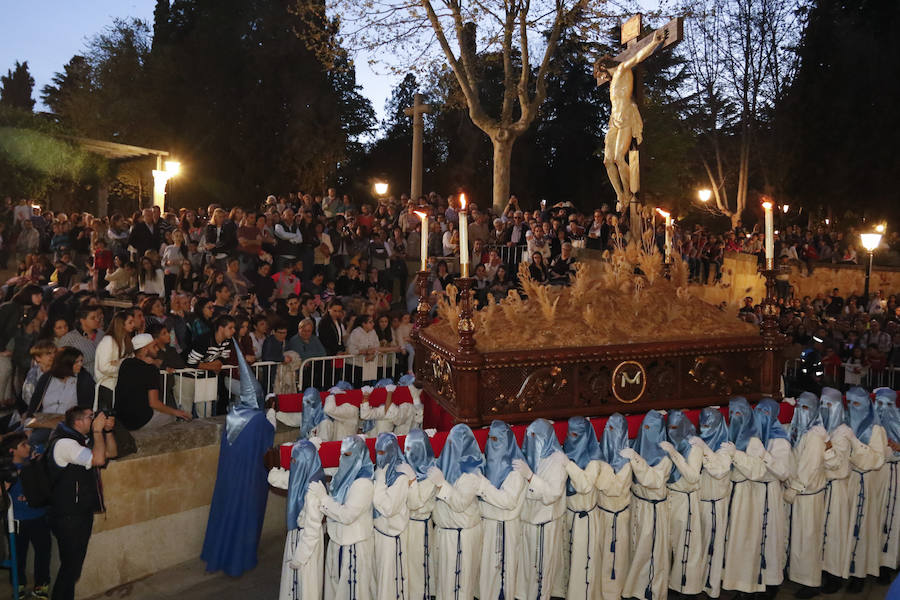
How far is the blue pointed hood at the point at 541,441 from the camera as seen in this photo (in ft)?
20.3

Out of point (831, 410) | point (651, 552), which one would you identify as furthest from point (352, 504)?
point (831, 410)

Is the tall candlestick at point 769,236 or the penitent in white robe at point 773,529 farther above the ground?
the tall candlestick at point 769,236

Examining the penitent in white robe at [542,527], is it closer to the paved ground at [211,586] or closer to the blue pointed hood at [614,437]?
the blue pointed hood at [614,437]

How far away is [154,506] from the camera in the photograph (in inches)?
265

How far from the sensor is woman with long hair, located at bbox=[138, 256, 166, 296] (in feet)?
35.6

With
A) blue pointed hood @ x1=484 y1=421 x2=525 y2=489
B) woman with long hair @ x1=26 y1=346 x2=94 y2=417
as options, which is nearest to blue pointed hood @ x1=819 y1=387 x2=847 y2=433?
blue pointed hood @ x1=484 y1=421 x2=525 y2=489

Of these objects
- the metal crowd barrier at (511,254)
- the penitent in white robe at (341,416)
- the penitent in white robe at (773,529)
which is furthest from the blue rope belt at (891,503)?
the metal crowd barrier at (511,254)

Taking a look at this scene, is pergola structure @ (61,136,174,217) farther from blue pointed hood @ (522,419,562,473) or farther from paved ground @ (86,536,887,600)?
blue pointed hood @ (522,419,562,473)

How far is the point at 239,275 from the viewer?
1065 centimetres

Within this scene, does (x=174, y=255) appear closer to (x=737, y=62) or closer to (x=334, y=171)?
(x=334, y=171)

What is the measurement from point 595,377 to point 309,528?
272 cm

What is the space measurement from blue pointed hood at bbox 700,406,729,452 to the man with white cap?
4.73 m

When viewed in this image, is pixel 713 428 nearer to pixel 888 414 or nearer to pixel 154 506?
pixel 888 414

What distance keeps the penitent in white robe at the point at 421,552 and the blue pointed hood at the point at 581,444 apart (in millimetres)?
1211
